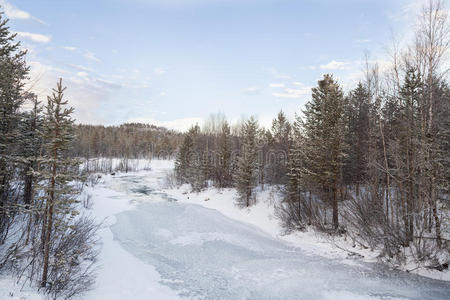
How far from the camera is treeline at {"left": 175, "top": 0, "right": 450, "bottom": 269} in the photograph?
31.3 feet

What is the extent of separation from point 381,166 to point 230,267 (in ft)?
27.7

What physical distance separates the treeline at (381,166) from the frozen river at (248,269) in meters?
1.85

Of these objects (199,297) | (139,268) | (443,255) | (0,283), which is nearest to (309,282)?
(199,297)

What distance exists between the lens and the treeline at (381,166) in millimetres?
9544

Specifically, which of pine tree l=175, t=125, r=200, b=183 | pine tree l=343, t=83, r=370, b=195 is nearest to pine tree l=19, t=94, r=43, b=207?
pine tree l=343, t=83, r=370, b=195

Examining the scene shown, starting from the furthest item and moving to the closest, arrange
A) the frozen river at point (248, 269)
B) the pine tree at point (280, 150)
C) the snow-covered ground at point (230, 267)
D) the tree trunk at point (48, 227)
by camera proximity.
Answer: the pine tree at point (280, 150), the frozen river at point (248, 269), the snow-covered ground at point (230, 267), the tree trunk at point (48, 227)

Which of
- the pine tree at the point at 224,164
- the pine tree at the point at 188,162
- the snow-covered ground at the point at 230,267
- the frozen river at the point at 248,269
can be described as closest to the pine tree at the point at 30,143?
the snow-covered ground at the point at 230,267

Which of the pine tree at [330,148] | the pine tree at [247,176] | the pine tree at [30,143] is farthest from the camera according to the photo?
the pine tree at [247,176]

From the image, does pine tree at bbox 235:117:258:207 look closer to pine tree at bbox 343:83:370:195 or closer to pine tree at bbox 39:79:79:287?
pine tree at bbox 343:83:370:195

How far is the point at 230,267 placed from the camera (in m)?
10.2

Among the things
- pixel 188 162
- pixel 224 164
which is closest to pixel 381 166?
pixel 224 164

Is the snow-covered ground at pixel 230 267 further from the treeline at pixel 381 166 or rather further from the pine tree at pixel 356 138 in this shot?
the pine tree at pixel 356 138

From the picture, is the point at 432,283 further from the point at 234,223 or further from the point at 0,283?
the point at 0,283

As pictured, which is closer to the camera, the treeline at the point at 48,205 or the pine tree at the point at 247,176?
the treeline at the point at 48,205
